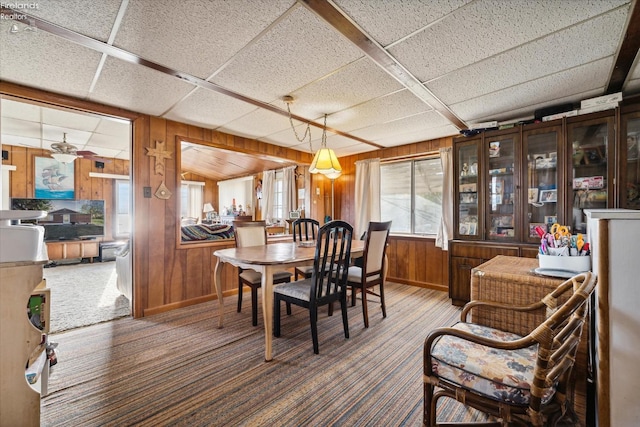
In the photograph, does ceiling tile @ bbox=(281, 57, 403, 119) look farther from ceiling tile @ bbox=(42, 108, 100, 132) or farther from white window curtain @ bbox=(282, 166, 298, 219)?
white window curtain @ bbox=(282, 166, 298, 219)

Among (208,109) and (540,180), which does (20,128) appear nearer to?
(208,109)

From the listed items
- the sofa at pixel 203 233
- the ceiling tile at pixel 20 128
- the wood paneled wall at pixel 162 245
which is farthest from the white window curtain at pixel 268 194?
the ceiling tile at pixel 20 128

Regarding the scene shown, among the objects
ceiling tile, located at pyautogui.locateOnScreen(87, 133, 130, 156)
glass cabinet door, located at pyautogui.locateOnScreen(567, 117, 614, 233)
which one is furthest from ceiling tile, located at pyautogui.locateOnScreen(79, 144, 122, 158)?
glass cabinet door, located at pyautogui.locateOnScreen(567, 117, 614, 233)

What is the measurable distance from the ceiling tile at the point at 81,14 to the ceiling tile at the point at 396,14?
1226mm

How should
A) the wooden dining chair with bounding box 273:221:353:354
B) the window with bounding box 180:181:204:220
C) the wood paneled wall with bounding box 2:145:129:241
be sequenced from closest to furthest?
the wooden dining chair with bounding box 273:221:353:354 → the wood paneled wall with bounding box 2:145:129:241 → the window with bounding box 180:181:204:220

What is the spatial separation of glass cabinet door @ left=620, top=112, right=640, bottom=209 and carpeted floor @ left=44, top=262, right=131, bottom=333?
506cm

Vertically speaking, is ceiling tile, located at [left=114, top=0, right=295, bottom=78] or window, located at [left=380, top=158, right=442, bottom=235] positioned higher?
ceiling tile, located at [left=114, top=0, right=295, bottom=78]

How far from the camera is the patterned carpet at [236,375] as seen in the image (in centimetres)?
151

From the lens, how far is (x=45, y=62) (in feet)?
6.34

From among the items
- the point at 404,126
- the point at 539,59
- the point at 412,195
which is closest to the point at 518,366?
the point at 539,59

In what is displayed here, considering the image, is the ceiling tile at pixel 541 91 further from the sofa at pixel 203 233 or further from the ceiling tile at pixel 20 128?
the ceiling tile at pixel 20 128

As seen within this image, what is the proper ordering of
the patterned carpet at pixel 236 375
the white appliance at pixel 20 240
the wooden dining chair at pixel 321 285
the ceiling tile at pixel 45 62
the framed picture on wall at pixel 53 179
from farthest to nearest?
the framed picture on wall at pixel 53 179 → the wooden dining chair at pixel 321 285 → the ceiling tile at pixel 45 62 → the patterned carpet at pixel 236 375 → the white appliance at pixel 20 240

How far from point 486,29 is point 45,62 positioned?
117 inches

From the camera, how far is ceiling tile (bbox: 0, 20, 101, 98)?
66.1 inches
